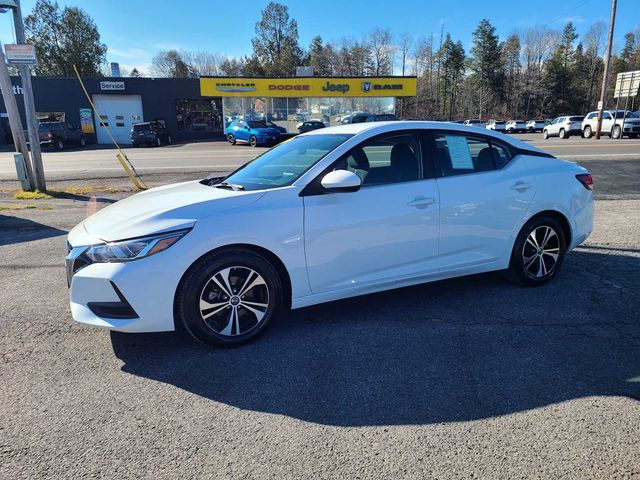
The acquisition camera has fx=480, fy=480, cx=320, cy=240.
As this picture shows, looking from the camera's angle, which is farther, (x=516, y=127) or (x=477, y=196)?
(x=516, y=127)

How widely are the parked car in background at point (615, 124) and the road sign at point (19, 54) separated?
32.7 m

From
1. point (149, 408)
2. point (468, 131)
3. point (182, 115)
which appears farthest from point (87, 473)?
point (182, 115)

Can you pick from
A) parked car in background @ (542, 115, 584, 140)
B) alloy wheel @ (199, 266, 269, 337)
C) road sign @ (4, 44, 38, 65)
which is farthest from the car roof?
parked car in background @ (542, 115, 584, 140)

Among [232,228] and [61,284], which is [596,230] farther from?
[61,284]

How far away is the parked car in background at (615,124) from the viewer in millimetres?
30631

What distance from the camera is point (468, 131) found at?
4.57m

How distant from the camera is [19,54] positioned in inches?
426

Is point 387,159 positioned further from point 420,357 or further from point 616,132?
point 616,132

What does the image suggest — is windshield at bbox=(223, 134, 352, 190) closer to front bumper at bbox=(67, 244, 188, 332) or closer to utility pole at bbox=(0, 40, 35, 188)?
front bumper at bbox=(67, 244, 188, 332)

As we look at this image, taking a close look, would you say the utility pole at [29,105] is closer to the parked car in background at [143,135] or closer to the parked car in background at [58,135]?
the parked car in background at [58,135]

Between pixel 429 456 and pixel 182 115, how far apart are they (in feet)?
152

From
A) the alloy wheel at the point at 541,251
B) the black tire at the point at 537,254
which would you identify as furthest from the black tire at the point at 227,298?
the alloy wheel at the point at 541,251

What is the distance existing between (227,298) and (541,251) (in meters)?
3.16

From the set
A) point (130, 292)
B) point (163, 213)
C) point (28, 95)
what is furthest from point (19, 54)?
point (130, 292)
